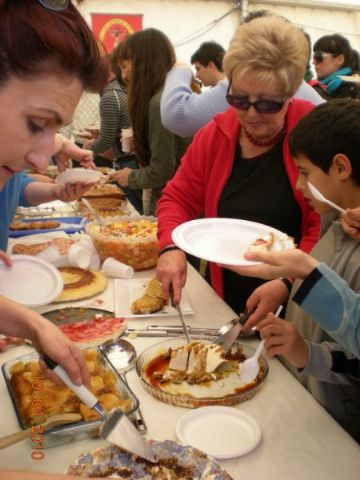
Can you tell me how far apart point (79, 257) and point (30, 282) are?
346 mm


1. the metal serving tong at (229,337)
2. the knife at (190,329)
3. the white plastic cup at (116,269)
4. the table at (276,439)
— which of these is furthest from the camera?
the white plastic cup at (116,269)

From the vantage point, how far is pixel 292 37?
1809 millimetres

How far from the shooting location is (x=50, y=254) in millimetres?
2199

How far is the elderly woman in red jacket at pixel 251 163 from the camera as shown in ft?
5.88

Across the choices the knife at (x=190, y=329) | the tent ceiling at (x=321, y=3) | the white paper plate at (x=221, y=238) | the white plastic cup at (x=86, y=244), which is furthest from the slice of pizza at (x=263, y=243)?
the tent ceiling at (x=321, y=3)

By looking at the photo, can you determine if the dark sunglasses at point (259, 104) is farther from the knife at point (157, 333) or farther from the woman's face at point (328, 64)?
the woman's face at point (328, 64)

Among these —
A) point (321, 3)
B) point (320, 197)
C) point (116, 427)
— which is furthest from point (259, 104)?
point (321, 3)

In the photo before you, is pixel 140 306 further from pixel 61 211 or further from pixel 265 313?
pixel 61 211

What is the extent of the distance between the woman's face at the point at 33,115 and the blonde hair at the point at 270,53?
3.15ft

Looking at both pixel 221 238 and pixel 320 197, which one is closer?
pixel 320 197

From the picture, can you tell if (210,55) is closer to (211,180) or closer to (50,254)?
(211,180)

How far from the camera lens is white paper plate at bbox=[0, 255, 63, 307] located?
1.76 metres

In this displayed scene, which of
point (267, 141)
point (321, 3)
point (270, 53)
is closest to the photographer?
point (270, 53)

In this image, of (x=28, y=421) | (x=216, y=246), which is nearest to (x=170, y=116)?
(x=216, y=246)
